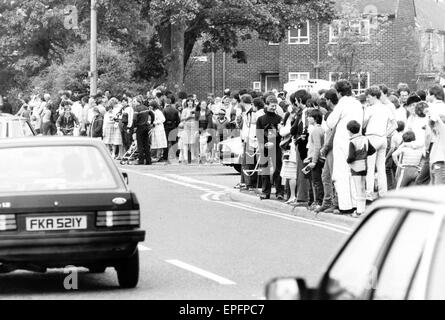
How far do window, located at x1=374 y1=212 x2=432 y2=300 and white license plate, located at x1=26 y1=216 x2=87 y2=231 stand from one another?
6.08 meters

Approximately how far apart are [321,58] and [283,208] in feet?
147

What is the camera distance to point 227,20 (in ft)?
155

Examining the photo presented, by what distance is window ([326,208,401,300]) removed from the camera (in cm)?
482

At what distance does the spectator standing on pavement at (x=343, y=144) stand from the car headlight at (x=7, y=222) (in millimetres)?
7959

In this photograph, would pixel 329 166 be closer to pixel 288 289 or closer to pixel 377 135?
pixel 377 135

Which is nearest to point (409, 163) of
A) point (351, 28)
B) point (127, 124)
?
point (127, 124)

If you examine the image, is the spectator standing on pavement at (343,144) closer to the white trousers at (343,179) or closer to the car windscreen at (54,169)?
the white trousers at (343,179)

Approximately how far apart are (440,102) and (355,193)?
1767 mm

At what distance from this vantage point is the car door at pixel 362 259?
15.7 ft

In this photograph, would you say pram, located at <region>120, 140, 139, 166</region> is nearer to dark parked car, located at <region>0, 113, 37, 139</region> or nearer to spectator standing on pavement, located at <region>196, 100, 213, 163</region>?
spectator standing on pavement, located at <region>196, 100, 213, 163</region>

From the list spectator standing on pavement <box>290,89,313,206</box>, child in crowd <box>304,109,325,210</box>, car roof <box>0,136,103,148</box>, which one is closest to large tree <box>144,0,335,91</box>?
spectator standing on pavement <box>290,89,313,206</box>

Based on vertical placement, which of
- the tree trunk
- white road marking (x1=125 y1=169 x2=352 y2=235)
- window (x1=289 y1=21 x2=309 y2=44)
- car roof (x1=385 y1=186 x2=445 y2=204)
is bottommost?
white road marking (x1=125 y1=169 x2=352 y2=235)

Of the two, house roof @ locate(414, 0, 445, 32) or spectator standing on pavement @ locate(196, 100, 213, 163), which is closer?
spectator standing on pavement @ locate(196, 100, 213, 163)
